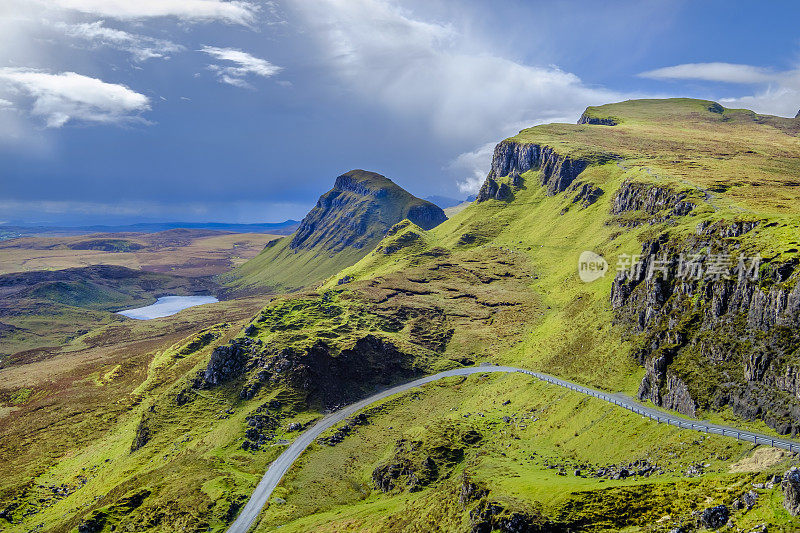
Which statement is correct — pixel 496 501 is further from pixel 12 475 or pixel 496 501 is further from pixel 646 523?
pixel 12 475

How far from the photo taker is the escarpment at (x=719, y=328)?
70.6 meters

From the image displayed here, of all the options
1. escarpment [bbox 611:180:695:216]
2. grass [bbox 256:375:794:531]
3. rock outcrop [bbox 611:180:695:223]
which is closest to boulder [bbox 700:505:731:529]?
grass [bbox 256:375:794:531]

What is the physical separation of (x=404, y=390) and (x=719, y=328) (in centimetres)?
7760

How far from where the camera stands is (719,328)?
276 ft

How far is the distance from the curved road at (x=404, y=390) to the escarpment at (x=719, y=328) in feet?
13.1

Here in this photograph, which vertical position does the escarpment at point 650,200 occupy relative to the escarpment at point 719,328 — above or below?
above

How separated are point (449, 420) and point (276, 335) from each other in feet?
211

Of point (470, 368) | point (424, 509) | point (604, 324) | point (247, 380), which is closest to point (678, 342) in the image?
point (604, 324)

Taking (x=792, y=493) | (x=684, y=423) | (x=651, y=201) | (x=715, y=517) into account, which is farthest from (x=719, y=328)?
(x=651, y=201)

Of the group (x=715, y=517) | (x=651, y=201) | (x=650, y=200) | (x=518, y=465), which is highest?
(x=650, y=200)

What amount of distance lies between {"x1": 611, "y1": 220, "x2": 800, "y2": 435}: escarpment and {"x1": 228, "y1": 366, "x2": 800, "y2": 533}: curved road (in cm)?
398

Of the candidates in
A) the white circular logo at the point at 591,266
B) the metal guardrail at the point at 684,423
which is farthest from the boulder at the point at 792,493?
the white circular logo at the point at 591,266

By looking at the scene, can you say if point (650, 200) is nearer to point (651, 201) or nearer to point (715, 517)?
point (651, 201)

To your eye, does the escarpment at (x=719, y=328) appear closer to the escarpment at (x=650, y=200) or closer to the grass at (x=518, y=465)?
the grass at (x=518, y=465)
